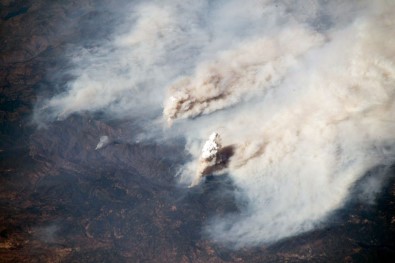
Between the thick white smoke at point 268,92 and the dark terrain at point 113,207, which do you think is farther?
the thick white smoke at point 268,92

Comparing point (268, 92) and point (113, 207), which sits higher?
point (268, 92)

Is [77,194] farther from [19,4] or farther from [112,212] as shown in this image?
[19,4]

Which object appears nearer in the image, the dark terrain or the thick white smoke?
the dark terrain

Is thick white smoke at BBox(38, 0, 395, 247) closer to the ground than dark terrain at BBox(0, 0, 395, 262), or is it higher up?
higher up

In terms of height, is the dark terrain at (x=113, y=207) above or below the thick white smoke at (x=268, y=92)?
below
